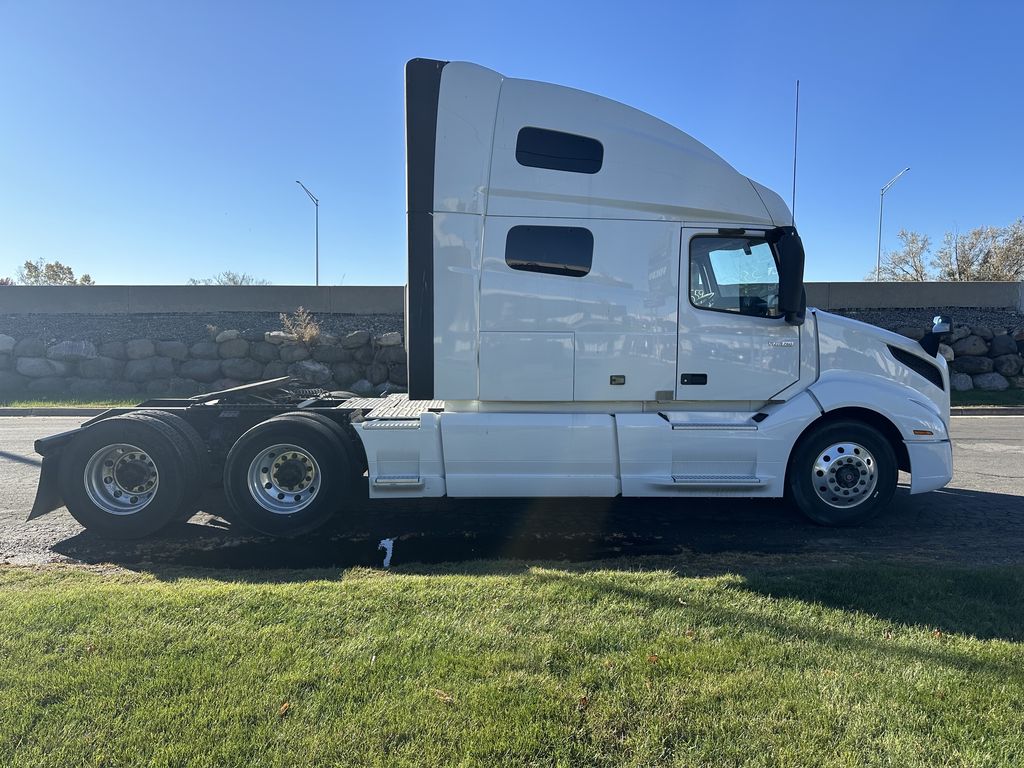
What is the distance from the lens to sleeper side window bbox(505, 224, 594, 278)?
206 inches

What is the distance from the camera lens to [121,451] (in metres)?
5.38

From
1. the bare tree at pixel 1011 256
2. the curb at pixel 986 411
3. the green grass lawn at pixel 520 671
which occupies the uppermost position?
the bare tree at pixel 1011 256

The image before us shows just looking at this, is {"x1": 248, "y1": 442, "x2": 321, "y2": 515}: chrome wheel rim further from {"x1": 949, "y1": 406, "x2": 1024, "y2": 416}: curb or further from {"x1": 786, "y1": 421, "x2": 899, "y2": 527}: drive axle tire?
{"x1": 949, "y1": 406, "x2": 1024, "y2": 416}: curb

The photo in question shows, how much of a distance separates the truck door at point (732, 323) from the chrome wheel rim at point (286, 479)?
11.3ft

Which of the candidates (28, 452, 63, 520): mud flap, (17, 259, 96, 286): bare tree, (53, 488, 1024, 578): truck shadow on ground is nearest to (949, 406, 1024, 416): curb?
(53, 488, 1024, 578): truck shadow on ground

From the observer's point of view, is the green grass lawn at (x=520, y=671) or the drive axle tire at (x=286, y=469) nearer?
the green grass lawn at (x=520, y=671)

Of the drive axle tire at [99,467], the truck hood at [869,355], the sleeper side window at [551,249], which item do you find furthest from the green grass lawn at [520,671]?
the sleeper side window at [551,249]

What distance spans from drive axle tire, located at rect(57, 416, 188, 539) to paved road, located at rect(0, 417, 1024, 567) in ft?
0.59

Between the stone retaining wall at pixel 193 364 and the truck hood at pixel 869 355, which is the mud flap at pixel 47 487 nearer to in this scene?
the truck hood at pixel 869 355

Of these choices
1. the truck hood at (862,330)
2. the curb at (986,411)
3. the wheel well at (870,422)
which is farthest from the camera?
the curb at (986,411)

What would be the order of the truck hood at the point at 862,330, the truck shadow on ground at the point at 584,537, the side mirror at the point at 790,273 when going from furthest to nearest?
1. the truck hood at the point at 862,330
2. the side mirror at the point at 790,273
3. the truck shadow on ground at the point at 584,537

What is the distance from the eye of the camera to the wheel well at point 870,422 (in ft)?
17.7

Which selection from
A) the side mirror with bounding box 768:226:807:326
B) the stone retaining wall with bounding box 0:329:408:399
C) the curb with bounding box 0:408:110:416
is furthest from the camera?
the stone retaining wall with bounding box 0:329:408:399

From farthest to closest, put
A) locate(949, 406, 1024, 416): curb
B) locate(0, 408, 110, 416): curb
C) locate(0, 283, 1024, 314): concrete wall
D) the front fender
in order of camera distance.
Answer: locate(0, 283, 1024, 314): concrete wall < locate(949, 406, 1024, 416): curb < locate(0, 408, 110, 416): curb < the front fender
